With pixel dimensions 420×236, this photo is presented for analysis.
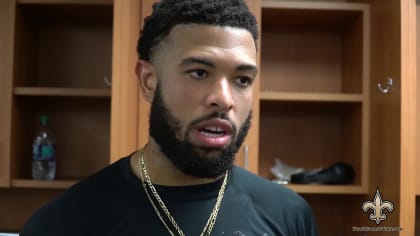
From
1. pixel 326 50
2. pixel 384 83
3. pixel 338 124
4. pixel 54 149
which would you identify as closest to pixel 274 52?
pixel 326 50

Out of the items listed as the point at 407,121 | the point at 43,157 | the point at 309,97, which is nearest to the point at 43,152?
the point at 43,157

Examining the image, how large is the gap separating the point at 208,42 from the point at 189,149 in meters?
0.16

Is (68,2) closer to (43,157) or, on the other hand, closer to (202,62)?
(43,157)

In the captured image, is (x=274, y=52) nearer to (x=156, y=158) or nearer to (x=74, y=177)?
(x=74, y=177)

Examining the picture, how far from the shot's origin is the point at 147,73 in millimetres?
746

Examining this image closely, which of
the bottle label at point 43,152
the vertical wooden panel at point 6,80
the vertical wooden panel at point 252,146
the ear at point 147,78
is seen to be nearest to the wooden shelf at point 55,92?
the vertical wooden panel at point 6,80

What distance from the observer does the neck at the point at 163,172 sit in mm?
732

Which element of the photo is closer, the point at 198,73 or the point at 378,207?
the point at 198,73

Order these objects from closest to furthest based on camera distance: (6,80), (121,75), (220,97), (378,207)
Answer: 1. (220,97)
2. (121,75)
3. (378,207)
4. (6,80)

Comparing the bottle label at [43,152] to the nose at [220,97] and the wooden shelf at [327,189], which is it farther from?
the nose at [220,97]

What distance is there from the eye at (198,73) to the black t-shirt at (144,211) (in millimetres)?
177

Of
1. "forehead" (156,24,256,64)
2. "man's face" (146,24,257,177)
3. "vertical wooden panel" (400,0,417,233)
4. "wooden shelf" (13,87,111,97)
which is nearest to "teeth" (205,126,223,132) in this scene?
"man's face" (146,24,257,177)

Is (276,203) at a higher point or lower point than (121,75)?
lower

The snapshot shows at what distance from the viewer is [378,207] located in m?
1.30
